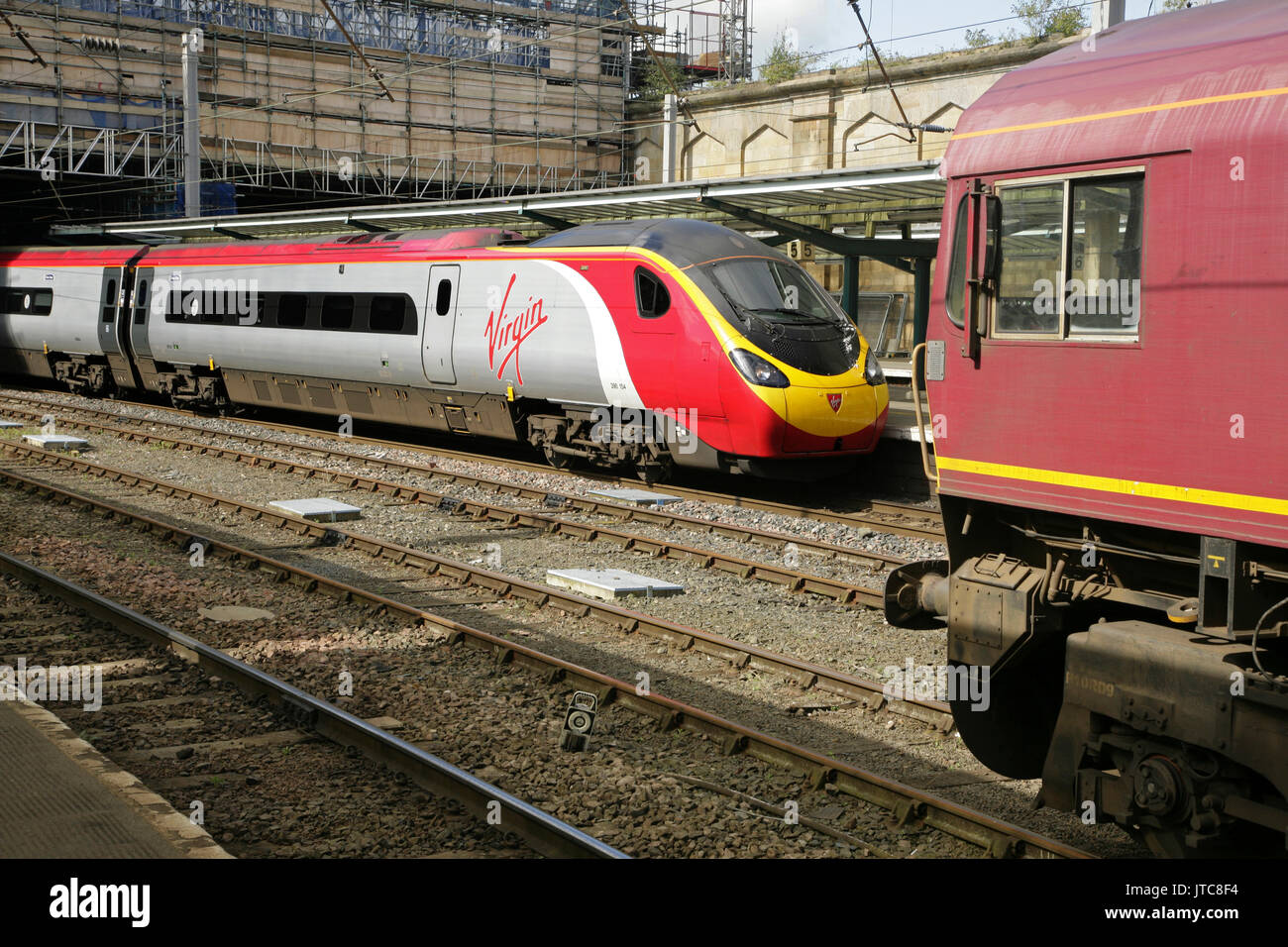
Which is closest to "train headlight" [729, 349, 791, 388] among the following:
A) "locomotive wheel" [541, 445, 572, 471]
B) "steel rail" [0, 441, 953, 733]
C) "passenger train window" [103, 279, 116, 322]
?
"locomotive wheel" [541, 445, 572, 471]

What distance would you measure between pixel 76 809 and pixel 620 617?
478 cm

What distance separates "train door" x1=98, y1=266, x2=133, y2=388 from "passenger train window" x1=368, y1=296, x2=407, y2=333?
9.24 m

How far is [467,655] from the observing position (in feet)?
28.3

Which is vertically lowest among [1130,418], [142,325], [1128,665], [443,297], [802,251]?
[1128,665]

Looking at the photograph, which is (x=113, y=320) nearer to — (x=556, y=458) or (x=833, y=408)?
(x=556, y=458)

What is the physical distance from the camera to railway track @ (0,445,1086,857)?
5.56m

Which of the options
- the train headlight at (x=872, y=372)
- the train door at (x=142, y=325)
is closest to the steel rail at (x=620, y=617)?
the train headlight at (x=872, y=372)

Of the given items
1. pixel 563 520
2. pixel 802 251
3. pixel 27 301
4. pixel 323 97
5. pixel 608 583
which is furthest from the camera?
pixel 323 97

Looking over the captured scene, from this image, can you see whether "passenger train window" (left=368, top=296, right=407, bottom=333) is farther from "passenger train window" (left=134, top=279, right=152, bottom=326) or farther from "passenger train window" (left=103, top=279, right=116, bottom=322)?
"passenger train window" (left=103, top=279, right=116, bottom=322)

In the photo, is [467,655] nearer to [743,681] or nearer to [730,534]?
[743,681]

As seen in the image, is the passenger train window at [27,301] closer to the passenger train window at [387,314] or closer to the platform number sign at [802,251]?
the passenger train window at [387,314]

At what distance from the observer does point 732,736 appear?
6.86 meters

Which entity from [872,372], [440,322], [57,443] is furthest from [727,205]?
[57,443]

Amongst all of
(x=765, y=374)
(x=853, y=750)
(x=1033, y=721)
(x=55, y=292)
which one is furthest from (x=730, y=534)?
(x=55, y=292)
